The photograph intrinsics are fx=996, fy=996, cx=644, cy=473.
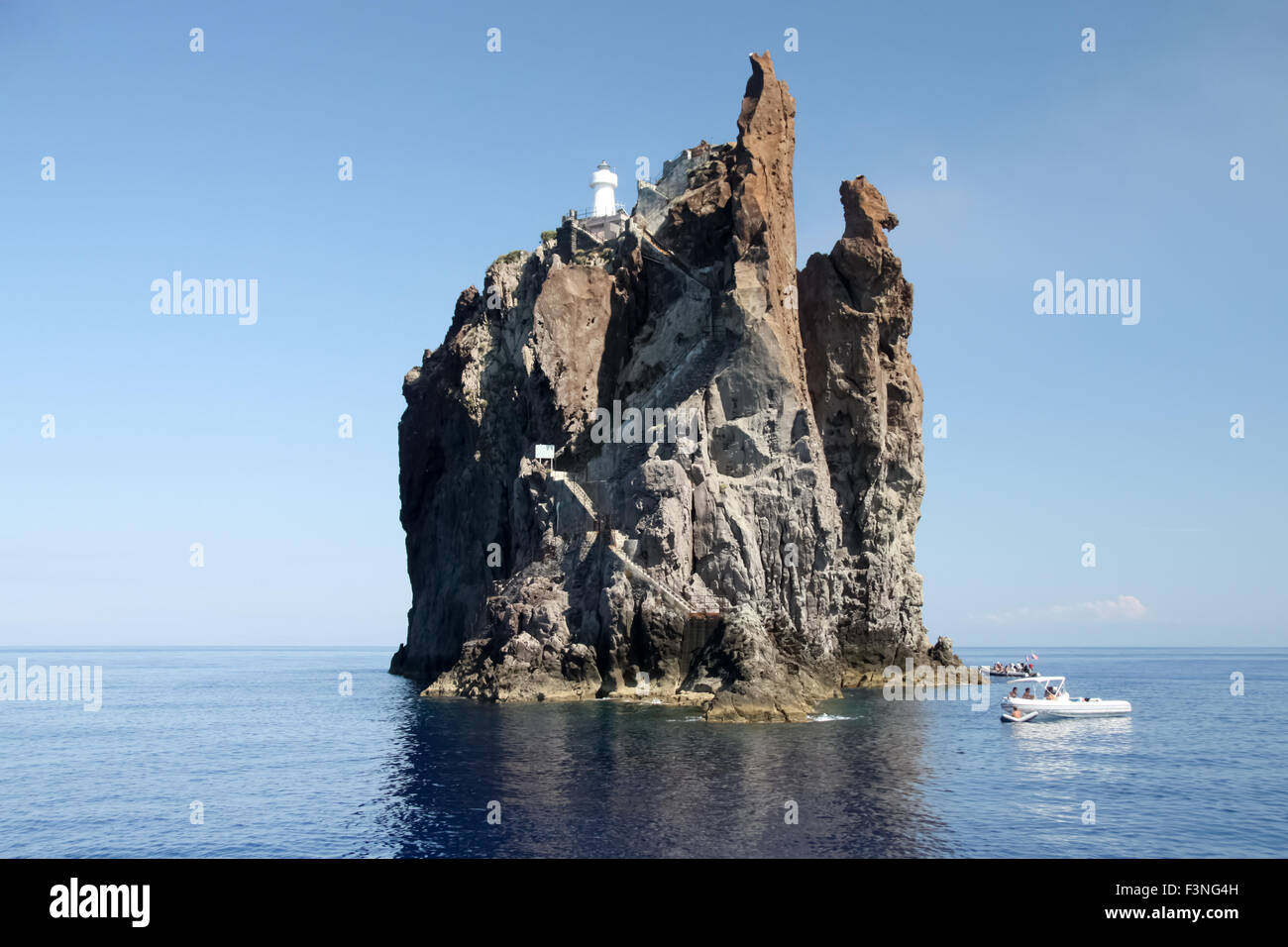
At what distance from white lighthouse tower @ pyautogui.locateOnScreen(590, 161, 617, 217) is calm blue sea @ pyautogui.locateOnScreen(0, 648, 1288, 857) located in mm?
58595

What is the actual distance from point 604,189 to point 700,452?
141ft

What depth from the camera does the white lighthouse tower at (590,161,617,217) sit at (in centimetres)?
10894

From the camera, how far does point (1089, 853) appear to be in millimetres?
31422

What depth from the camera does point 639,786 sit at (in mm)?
40031

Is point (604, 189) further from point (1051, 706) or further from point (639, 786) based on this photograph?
point (639, 786)

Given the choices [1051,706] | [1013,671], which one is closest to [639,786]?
[1051,706]

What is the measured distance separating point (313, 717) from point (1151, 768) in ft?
191

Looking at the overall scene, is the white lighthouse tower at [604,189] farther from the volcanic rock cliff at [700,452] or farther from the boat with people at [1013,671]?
the boat with people at [1013,671]

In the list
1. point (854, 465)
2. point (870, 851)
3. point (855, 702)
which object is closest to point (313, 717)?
point (855, 702)

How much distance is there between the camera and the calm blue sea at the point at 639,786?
33.0 metres

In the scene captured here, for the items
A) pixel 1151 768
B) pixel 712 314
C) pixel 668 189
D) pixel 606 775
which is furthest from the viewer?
pixel 668 189

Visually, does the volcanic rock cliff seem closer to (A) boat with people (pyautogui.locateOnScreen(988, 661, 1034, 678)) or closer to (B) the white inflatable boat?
(B) the white inflatable boat
